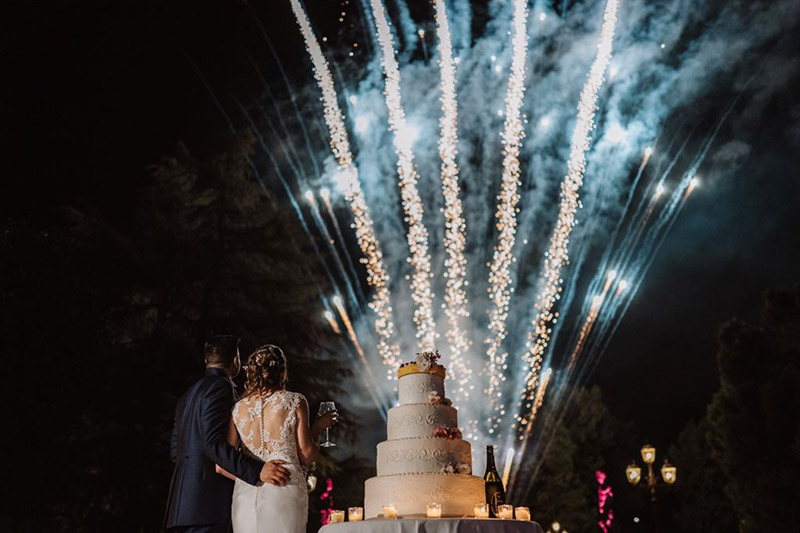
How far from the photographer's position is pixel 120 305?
17203mm

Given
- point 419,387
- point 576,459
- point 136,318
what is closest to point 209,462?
point 419,387

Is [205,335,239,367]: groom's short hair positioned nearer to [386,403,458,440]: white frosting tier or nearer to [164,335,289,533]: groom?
[164,335,289,533]: groom

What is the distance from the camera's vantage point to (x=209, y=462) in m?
5.05

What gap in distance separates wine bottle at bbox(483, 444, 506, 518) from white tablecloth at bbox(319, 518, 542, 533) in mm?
2077

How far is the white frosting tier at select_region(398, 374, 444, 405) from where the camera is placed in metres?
10.0

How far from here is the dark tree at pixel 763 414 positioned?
2359 cm

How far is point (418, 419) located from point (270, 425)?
474cm

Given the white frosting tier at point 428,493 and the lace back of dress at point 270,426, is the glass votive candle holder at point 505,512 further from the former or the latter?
the lace back of dress at point 270,426

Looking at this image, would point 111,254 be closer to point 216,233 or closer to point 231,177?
point 216,233

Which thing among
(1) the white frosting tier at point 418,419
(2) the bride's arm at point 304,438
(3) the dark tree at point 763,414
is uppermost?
(3) the dark tree at point 763,414

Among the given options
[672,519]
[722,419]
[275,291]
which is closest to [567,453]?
[672,519]

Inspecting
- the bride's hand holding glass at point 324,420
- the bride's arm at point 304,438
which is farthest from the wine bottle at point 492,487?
the bride's arm at point 304,438

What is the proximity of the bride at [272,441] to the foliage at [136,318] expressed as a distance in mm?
9842

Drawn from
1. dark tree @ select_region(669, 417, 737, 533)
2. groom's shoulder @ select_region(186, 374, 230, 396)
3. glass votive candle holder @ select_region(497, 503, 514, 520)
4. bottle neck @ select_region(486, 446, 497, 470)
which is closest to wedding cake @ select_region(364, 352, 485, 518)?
glass votive candle holder @ select_region(497, 503, 514, 520)
